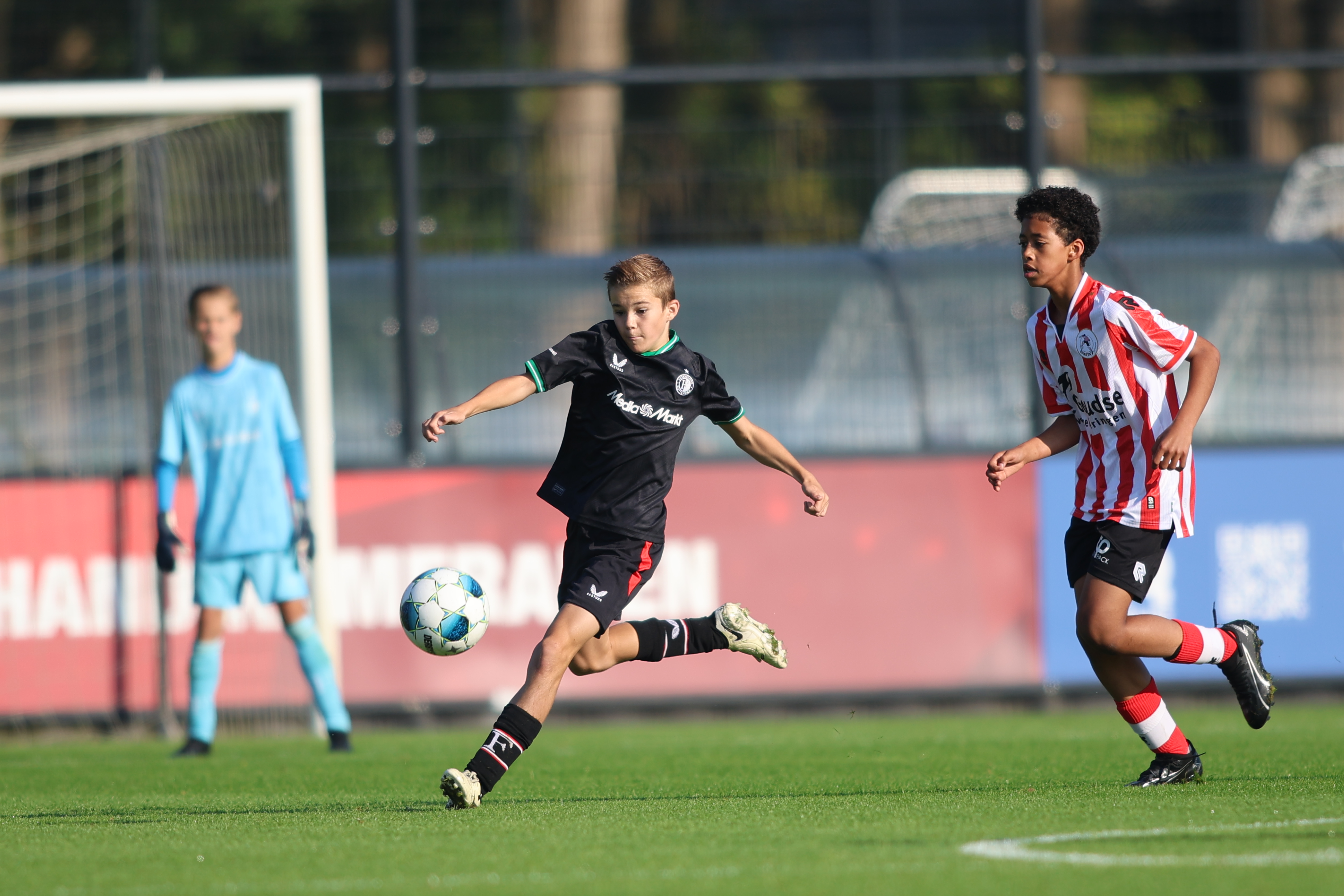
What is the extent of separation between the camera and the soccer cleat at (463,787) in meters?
5.46

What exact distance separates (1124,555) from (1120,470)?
0.30 m

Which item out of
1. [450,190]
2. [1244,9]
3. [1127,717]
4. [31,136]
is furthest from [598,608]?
[1244,9]

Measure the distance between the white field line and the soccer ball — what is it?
2094mm

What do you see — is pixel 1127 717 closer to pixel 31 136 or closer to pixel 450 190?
pixel 450 190

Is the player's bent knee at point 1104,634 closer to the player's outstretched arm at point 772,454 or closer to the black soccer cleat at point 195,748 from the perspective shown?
the player's outstretched arm at point 772,454

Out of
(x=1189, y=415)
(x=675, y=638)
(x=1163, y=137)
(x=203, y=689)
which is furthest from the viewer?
(x=1163, y=137)

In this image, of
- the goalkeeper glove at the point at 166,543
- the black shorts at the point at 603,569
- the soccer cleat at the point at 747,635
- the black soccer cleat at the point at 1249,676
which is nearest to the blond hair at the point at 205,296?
the goalkeeper glove at the point at 166,543

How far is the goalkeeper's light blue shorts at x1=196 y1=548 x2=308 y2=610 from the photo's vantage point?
8.33 metres

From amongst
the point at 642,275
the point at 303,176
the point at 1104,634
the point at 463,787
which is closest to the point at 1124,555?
the point at 1104,634

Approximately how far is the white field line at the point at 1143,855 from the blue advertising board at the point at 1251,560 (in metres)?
5.38

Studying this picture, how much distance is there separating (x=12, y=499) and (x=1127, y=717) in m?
6.81

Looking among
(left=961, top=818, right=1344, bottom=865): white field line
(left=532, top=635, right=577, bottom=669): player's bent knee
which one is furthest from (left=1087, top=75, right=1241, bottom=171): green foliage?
(left=961, top=818, right=1344, bottom=865): white field line

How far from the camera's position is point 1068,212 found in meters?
5.88

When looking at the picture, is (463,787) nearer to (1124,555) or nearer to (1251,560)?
(1124,555)
